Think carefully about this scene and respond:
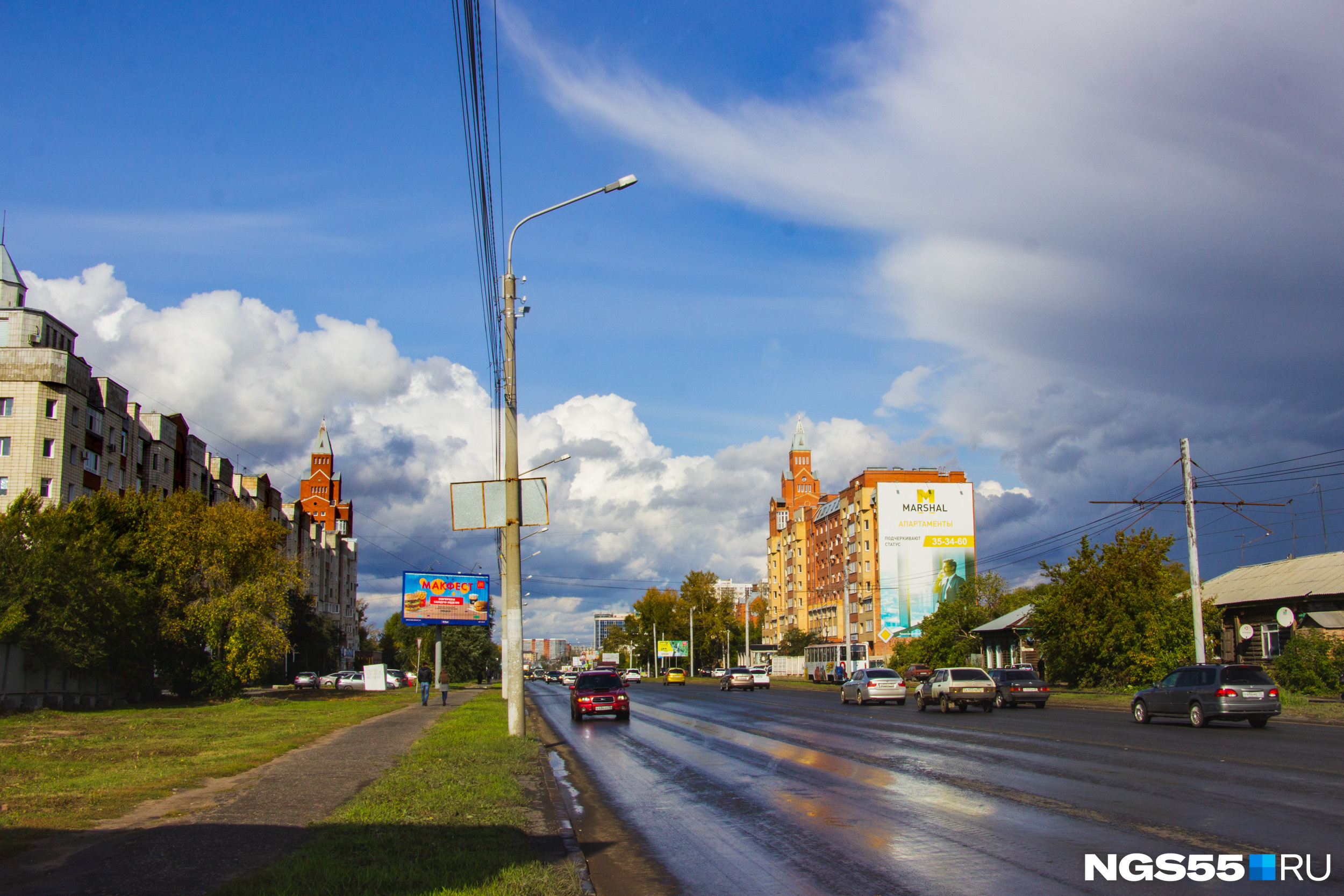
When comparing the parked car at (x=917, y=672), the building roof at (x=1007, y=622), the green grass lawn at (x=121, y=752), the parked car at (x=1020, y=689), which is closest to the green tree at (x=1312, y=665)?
the parked car at (x=1020, y=689)

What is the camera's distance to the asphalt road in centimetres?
803

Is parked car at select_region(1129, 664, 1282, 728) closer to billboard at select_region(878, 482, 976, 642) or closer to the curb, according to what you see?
the curb

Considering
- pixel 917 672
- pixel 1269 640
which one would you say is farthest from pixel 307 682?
pixel 1269 640

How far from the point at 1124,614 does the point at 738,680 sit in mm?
30148

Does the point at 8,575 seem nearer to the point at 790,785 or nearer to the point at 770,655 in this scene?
the point at 790,785

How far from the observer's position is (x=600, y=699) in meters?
33.5

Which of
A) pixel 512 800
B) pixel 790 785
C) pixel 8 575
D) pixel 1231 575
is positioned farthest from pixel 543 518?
pixel 1231 575

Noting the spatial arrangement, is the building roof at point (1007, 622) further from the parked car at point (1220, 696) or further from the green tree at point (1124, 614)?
the parked car at point (1220, 696)

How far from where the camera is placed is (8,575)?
112 feet

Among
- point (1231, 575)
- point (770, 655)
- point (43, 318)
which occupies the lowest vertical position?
point (770, 655)

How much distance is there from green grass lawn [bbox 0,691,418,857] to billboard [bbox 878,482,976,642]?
7539 cm

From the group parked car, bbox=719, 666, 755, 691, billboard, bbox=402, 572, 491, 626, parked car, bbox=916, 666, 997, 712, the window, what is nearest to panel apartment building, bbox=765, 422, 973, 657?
parked car, bbox=719, 666, 755, 691

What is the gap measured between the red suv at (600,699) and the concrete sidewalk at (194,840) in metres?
18.6

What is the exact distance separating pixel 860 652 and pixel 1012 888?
7150 centimetres
